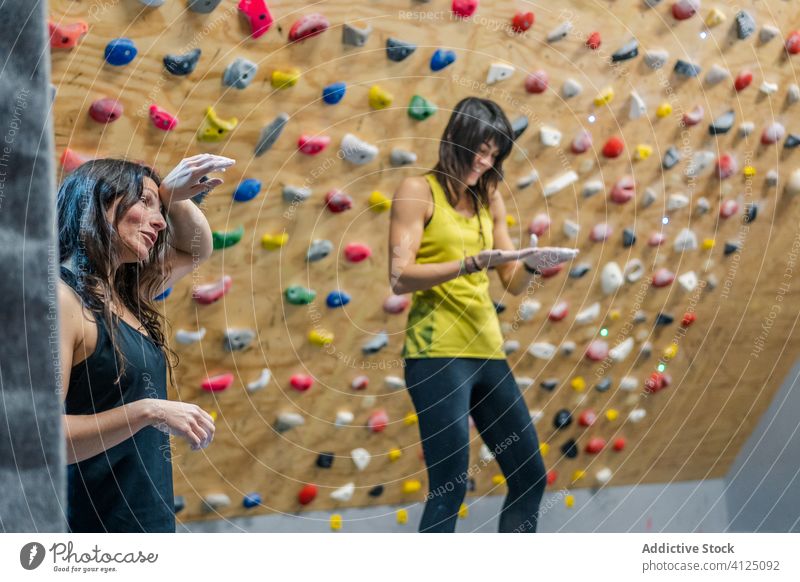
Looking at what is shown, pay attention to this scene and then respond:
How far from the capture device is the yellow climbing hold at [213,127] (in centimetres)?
115

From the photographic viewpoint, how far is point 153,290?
111 centimetres

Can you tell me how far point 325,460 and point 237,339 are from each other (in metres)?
0.19

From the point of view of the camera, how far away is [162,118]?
1130mm

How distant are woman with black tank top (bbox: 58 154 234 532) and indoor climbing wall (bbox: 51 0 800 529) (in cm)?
6

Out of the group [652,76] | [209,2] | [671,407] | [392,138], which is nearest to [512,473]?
[671,407]

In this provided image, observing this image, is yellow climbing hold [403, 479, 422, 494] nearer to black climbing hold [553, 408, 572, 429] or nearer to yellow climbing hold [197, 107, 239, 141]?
black climbing hold [553, 408, 572, 429]

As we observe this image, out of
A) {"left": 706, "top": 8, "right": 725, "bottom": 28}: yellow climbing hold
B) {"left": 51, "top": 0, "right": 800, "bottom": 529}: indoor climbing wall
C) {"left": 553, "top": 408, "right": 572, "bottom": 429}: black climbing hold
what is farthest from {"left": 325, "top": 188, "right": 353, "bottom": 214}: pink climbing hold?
{"left": 706, "top": 8, "right": 725, "bottom": 28}: yellow climbing hold

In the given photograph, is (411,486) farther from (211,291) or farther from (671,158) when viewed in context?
(671,158)

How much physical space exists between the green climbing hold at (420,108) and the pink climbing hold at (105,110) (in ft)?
1.06

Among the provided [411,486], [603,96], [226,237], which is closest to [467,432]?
[411,486]

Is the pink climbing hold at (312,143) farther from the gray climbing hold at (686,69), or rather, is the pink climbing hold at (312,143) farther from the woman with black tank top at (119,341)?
the gray climbing hold at (686,69)

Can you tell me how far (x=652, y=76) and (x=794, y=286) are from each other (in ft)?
1.17

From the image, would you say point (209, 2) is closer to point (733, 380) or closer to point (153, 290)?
point (153, 290)

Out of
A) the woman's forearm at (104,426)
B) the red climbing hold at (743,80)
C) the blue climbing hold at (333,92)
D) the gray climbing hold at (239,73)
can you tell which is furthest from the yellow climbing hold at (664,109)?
the woman's forearm at (104,426)
